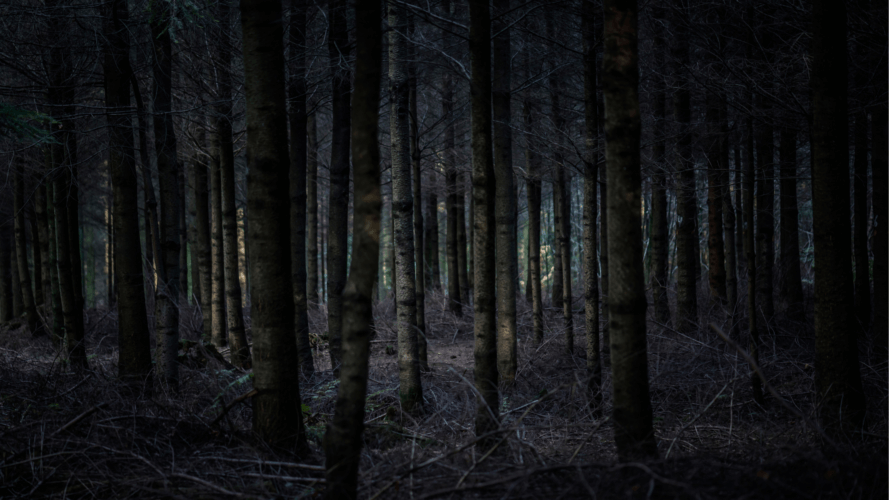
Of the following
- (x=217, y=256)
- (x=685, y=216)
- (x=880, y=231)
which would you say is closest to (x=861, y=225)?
(x=880, y=231)

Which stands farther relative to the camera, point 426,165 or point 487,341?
point 426,165

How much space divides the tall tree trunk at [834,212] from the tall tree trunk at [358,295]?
3971 mm

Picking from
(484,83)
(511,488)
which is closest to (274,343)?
(511,488)

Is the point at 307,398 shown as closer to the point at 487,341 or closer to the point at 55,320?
the point at 487,341

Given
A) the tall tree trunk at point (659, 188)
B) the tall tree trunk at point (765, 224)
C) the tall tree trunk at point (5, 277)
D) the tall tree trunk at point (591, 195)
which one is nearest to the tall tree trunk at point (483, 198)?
the tall tree trunk at point (591, 195)

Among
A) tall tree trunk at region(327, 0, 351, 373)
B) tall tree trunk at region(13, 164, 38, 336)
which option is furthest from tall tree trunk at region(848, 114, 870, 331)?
tall tree trunk at region(13, 164, 38, 336)

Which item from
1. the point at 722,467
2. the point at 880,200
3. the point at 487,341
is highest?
the point at 880,200

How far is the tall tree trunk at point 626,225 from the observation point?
3643 mm

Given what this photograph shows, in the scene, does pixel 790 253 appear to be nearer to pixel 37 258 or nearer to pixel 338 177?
pixel 338 177

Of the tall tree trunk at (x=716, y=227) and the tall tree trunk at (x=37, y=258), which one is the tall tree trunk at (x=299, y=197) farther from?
the tall tree trunk at (x=37, y=258)

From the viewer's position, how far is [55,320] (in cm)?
1144

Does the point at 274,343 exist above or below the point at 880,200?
below

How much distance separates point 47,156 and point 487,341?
28.6ft

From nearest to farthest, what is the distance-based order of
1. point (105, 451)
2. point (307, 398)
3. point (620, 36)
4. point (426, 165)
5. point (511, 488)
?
1. point (511, 488)
2. point (620, 36)
3. point (105, 451)
4. point (307, 398)
5. point (426, 165)
